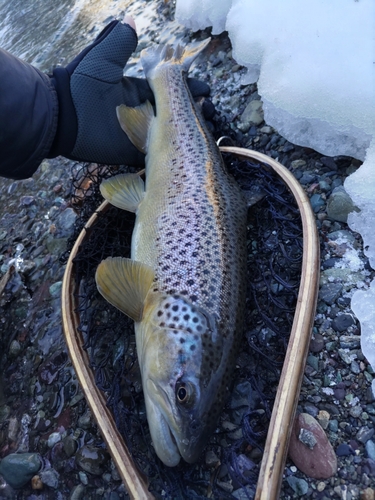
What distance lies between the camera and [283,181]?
9.18 ft

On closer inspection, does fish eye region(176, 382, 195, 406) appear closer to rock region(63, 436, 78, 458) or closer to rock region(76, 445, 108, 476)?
rock region(76, 445, 108, 476)

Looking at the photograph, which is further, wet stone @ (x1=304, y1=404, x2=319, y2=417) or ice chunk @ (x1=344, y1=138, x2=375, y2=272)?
ice chunk @ (x1=344, y1=138, x2=375, y2=272)

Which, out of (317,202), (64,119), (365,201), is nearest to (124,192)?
(64,119)

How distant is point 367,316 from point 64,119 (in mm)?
2489

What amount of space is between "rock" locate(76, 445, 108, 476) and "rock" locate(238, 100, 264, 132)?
2.76m

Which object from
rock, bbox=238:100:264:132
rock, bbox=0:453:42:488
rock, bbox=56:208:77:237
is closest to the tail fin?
rock, bbox=238:100:264:132

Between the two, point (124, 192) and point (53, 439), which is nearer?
point (53, 439)

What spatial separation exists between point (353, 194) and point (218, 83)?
2.35m

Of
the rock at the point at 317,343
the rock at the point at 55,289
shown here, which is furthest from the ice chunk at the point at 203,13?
the rock at the point at 317,343

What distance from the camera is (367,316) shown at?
7.26 feet

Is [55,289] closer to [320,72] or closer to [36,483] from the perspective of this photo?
[36,483]

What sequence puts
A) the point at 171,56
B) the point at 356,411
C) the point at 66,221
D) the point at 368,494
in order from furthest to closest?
the point at 66,221
the point at 171,56
the point at 356,411
the point at 368,494

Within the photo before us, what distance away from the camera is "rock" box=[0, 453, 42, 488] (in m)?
2.44

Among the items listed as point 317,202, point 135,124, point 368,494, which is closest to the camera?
point 368,494
